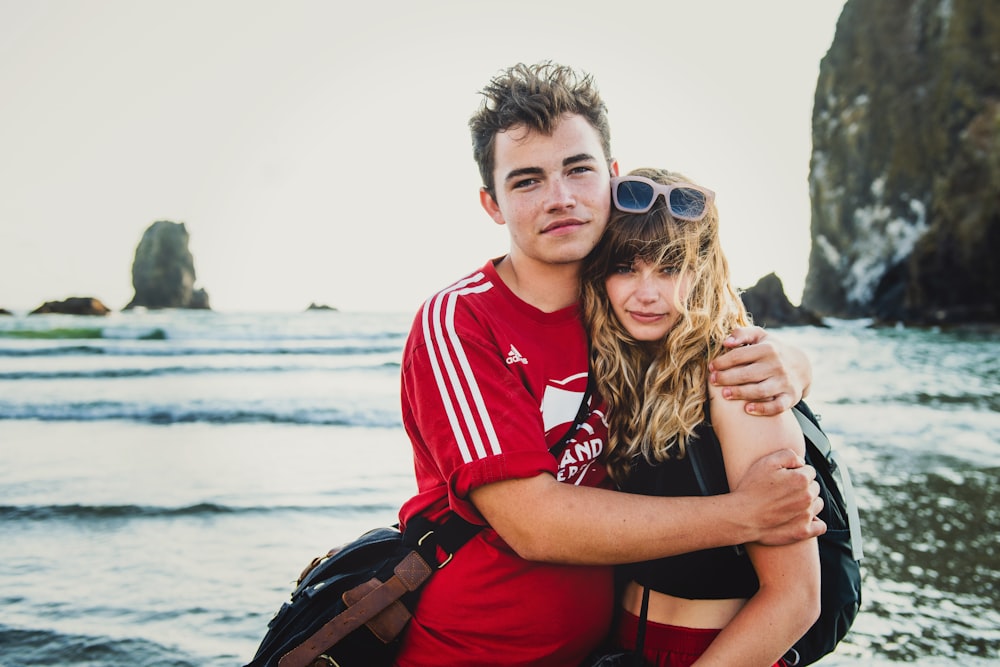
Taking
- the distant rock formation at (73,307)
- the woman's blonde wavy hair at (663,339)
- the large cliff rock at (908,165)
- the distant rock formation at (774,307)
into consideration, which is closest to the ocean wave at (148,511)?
the woman's blonde wavy hair at (663,339)

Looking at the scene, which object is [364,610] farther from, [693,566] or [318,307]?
[318,307]

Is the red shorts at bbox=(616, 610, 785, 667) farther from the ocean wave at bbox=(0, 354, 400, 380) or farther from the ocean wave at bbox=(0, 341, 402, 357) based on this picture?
the ocean wave at bbox=(0, 341, 402, 357)

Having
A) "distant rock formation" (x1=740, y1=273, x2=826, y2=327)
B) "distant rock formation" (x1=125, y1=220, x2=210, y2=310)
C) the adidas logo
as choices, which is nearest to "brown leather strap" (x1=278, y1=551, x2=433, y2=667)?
the adidas logo

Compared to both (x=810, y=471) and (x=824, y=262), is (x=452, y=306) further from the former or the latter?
(x=824, y=262)

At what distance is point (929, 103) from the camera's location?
3984cm

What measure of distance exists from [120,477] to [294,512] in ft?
7.36

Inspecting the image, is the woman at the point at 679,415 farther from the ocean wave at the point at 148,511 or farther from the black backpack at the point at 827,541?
the ocean wave at the point at 148,511

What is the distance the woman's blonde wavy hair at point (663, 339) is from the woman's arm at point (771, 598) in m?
0.20

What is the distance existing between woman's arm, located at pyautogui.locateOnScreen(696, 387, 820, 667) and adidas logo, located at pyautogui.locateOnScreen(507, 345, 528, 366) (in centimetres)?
70

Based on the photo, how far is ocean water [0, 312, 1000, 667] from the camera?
11.6 ft

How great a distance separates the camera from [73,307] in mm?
39281

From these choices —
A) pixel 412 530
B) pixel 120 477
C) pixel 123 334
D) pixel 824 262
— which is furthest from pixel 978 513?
pixel 824 262

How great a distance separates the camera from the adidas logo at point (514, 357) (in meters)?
2.15

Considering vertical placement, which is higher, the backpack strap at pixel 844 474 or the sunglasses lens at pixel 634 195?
the sunglasses lens at pixel 634 195
